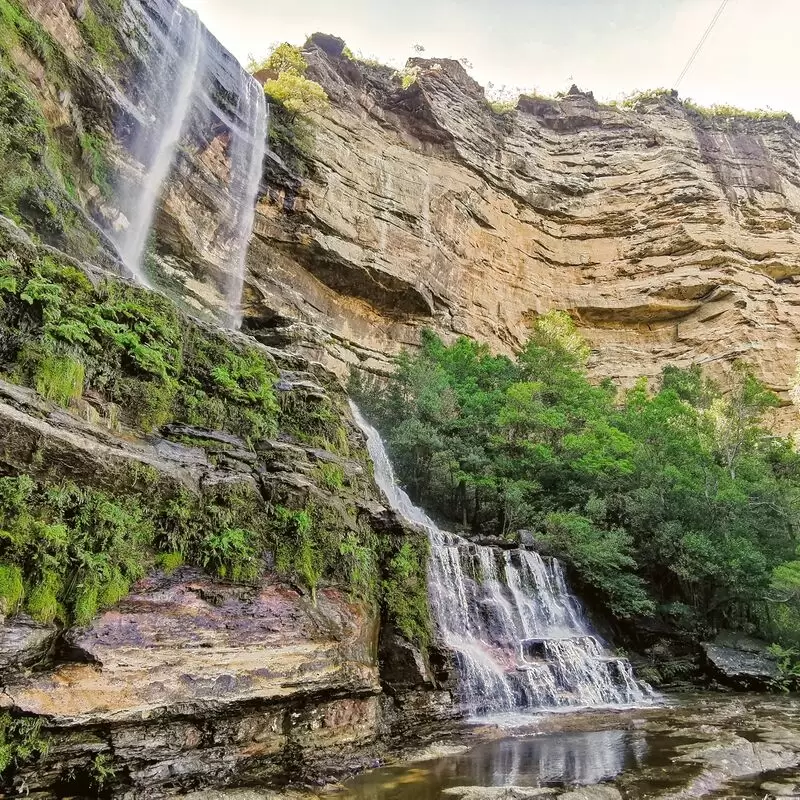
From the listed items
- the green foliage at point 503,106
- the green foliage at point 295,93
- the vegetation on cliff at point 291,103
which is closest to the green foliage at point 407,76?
the green foliage at point 503,106

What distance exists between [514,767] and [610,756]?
1.31 metres

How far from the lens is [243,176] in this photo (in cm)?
2394

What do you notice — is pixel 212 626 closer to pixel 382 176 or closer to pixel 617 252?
pixel 382 176

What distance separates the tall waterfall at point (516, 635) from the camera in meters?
9.95

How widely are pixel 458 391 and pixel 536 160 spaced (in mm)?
23599

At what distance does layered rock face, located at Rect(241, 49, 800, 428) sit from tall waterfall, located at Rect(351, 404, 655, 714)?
1461cm

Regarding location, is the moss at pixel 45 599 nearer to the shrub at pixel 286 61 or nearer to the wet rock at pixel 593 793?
the wet rock at pixel 593 793

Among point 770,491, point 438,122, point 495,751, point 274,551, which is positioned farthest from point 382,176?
point 495,751

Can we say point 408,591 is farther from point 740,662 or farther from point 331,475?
point 740,662

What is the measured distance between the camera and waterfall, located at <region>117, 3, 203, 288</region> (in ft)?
62.2

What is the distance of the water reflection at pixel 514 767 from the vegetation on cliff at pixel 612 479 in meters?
7.27

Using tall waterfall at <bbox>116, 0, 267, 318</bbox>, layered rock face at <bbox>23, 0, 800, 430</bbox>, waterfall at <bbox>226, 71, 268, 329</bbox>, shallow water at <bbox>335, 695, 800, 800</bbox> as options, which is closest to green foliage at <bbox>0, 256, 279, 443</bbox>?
shallow water at <bbox>335, 695, 800, 800</bbox>

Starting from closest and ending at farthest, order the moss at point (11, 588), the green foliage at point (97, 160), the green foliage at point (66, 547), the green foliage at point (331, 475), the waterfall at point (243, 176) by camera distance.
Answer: the moss at point (11, 588)
the green foliage at point (66, 547)
the green foliage at point (331, 475)
the green foliage at point (97, 160)
the waterfall at point (243, 176)

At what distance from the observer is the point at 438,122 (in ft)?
109
